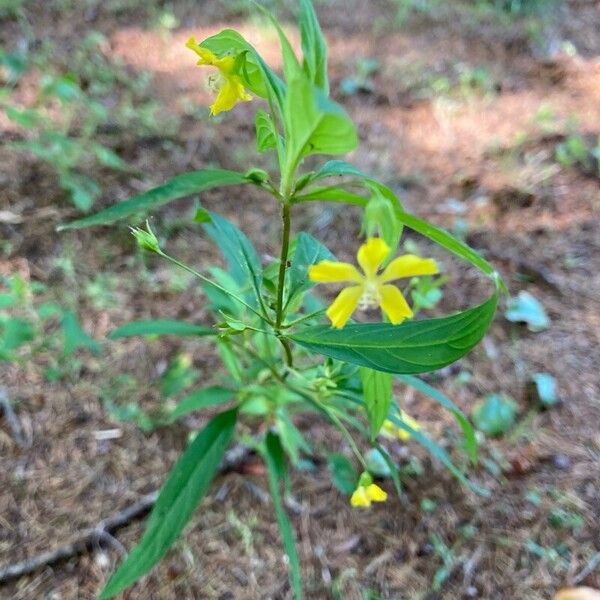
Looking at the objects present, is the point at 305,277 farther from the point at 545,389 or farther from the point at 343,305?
the point at 545,389

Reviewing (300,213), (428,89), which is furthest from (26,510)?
(428,89)

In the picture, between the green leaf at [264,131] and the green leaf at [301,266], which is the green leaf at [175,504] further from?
the green leaf at [264,131]

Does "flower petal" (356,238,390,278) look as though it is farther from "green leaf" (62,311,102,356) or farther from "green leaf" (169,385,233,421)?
"green leaf" (62,311,102,356)

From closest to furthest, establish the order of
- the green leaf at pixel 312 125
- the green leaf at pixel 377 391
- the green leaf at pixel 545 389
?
the green leaf at pixel 312 125 → the green leaf at pixel 377 391 → the green leaf at pixel 545 389

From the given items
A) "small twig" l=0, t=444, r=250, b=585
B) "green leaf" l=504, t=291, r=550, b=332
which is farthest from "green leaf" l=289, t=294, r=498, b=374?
"green leaf" l=504, t=291, r=550, b=332

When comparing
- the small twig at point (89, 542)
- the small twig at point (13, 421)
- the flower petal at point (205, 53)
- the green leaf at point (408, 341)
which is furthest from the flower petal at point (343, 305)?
the small twig at point (13, 421)
